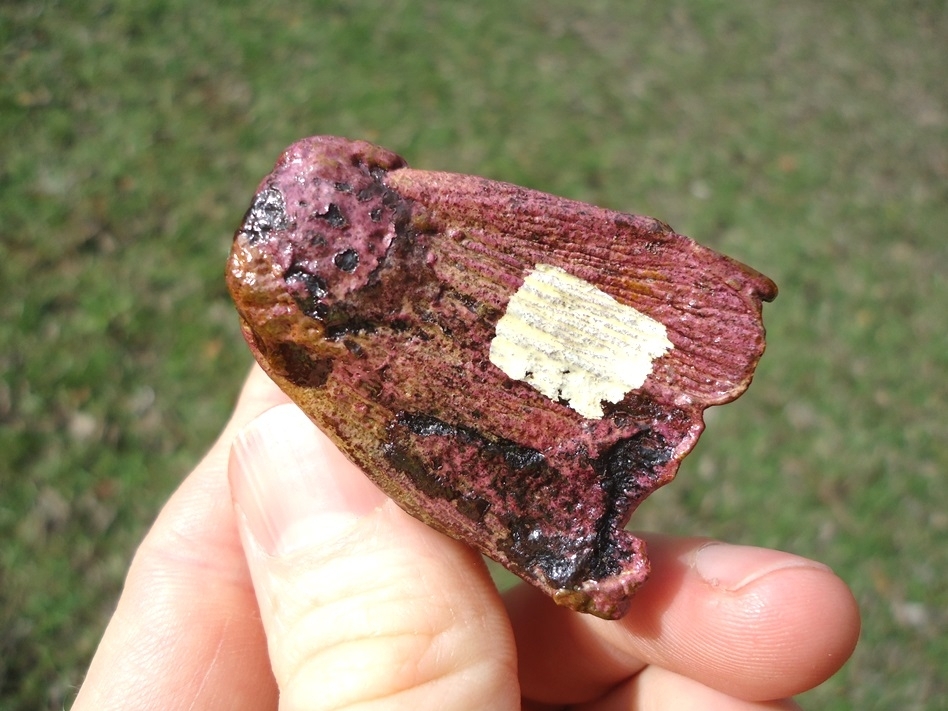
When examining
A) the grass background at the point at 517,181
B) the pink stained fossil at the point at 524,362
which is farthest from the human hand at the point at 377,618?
the grass background at the point at 517,181

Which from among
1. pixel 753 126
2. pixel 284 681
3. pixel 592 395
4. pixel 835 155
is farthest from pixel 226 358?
pixel 835 155

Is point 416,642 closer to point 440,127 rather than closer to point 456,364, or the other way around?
point 456,364

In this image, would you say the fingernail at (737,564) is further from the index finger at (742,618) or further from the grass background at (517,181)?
the grass background at (517,181)

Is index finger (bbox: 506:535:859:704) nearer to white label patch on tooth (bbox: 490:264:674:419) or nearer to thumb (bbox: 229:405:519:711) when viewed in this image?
thumb (bbox: 229:405:519:711)

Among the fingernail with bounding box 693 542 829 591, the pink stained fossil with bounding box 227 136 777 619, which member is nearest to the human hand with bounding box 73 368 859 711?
the fingernail with bounding box 693 542 829 591

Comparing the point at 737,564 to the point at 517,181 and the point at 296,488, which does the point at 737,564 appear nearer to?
the point at 296,488

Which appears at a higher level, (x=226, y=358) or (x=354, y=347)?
(x=354, y=347)
